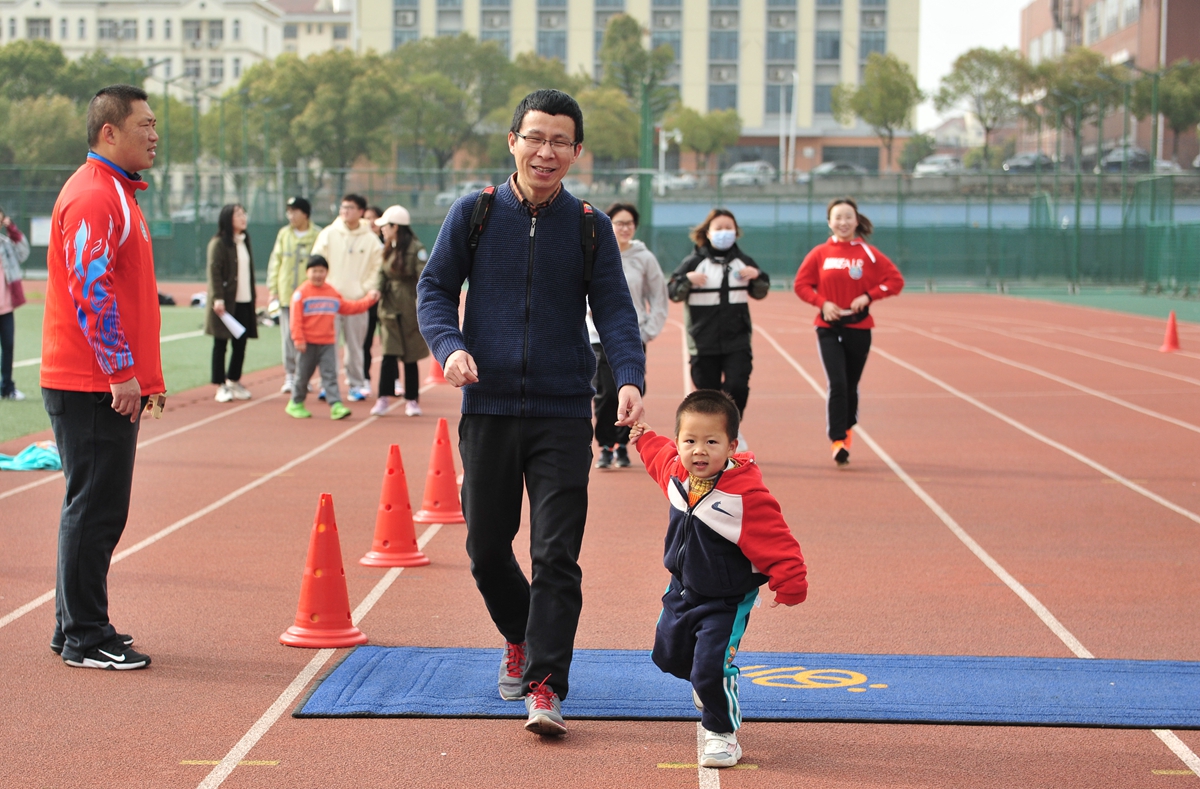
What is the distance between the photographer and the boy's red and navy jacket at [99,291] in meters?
5.14

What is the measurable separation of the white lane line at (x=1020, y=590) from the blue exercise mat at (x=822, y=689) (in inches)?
6.3

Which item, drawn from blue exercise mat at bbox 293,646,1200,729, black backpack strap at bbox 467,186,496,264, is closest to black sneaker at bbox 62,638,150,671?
blue exercise mat at bbox 293,646,1200,729

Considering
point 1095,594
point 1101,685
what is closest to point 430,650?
point 1101,685

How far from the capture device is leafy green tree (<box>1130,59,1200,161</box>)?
2758 inches

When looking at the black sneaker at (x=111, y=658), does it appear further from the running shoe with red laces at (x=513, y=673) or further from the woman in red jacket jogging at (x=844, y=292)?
the woman in red jacket jogging at (x=844, y=292)

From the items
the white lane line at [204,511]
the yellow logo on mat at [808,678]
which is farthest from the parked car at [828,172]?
the yellow logo on mat at [808,678]

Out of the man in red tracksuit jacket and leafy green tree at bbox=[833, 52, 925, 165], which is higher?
Answer: leafy green tree at bbox=[833, 52, 925, 165]

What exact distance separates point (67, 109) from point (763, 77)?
54198 mm

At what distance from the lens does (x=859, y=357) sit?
1080cm

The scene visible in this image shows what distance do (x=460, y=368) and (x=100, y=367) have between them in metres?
1.56

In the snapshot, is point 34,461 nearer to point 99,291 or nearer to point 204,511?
point 204,511

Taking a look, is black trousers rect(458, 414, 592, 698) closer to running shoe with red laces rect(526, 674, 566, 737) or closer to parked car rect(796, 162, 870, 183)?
running shoe with red laces rect(526, 674, 566, 737)

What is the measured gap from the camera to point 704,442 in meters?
4.44

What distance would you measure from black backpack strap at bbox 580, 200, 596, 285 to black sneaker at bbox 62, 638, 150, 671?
2.30 m
